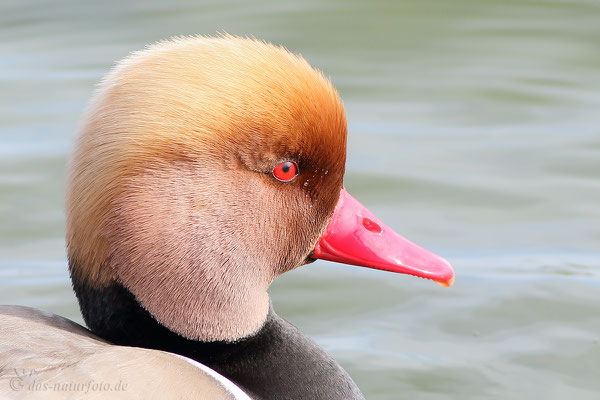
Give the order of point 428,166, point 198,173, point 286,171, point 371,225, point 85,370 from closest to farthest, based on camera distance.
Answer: point 85,370, point 198,173, point 286,171, point 371,225, point 428,166

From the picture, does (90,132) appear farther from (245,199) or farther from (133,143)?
(245,199)

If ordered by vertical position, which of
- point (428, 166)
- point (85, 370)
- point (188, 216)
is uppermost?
point (428, 166)

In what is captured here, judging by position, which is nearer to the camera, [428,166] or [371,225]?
[371,225]

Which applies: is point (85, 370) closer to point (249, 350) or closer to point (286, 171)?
point (249, 350)

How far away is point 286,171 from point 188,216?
310mm

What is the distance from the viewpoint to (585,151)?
210 inches

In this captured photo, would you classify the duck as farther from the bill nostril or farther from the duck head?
the bill nostril

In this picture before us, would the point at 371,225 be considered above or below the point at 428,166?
below

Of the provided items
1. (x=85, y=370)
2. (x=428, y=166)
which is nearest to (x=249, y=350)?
(x=85, y=370)

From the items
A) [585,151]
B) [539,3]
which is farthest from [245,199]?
[539,3]

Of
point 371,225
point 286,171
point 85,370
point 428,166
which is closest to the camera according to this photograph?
point 85,370

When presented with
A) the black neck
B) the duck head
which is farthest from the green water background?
the black neck

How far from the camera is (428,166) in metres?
5.19

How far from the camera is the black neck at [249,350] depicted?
106 inches
